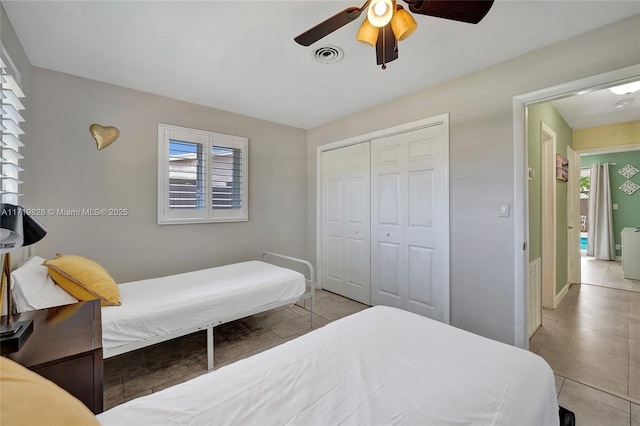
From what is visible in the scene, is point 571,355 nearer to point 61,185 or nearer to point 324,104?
point 324,104

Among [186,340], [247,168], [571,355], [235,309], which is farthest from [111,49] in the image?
[571,355]

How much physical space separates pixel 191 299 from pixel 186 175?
1584mm

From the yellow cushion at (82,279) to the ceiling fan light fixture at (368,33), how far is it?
2306 millimetres

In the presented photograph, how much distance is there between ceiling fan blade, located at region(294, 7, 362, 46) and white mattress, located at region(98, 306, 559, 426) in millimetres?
1659

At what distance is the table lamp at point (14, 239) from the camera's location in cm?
105

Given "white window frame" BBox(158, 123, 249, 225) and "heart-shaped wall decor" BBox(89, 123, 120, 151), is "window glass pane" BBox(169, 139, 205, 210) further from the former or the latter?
"heart-shaped wall decor" BBox(89, 123, 120, 151)

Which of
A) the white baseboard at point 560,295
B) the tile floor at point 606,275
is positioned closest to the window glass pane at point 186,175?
the white baseboard at point 560,295

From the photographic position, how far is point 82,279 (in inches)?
71.7

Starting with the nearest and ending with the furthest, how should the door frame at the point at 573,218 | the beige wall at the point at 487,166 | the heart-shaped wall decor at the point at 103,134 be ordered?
the beige wall at the point at 487,166, the heart-shaped wall decor at the point at 103,134, the door frame at the point at 573,218

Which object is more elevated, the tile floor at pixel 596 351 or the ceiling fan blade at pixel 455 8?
the ceiling fan blade at pixel 455 8

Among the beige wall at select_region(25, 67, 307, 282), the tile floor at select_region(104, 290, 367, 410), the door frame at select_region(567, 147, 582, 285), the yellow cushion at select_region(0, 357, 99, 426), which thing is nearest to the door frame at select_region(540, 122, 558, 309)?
the door frame at select_region(567, 147, 582, 285)

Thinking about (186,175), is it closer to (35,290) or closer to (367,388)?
(35,290)

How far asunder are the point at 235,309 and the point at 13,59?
2.39 m

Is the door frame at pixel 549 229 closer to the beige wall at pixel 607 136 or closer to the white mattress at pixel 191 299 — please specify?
the beige wall at pixel 607 136
